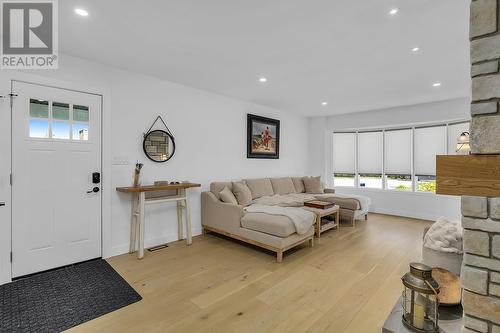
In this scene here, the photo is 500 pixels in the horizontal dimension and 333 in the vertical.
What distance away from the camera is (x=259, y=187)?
5008 millimetres

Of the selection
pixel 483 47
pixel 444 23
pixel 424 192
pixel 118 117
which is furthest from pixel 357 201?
pixel 118 117

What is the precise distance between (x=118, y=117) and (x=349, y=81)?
3.64 meters

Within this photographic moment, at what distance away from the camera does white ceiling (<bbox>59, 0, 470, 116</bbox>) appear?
2.08 m

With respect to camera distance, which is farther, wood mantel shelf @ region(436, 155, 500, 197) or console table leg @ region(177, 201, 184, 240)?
console table leg @ region(177, 201, 184, 240)

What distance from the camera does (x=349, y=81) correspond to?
3.91 metres

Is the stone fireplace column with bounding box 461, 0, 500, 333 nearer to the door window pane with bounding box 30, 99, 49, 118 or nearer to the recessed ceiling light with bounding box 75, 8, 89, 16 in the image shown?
the recessed ceiling light with bounding box 75, 8, 89, 16

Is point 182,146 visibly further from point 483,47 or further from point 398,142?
point 398,142

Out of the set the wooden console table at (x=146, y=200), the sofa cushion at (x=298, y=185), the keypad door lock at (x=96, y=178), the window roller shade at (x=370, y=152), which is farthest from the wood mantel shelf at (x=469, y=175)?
the window roller shade at (x=370, y=152)

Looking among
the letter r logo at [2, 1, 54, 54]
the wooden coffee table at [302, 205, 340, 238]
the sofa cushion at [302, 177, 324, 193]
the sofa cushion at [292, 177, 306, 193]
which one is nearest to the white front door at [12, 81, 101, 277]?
the letter r logo at [2, 1, 54, 54]

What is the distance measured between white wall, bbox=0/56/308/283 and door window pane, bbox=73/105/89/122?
0.70 feet

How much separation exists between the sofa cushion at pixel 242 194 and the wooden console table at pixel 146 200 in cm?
96

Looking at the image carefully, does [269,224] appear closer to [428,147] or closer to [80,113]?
[80,113]

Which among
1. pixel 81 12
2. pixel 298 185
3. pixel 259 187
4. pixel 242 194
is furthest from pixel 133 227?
pixel 298 185

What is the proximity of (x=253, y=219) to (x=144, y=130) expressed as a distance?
7.03 feet
